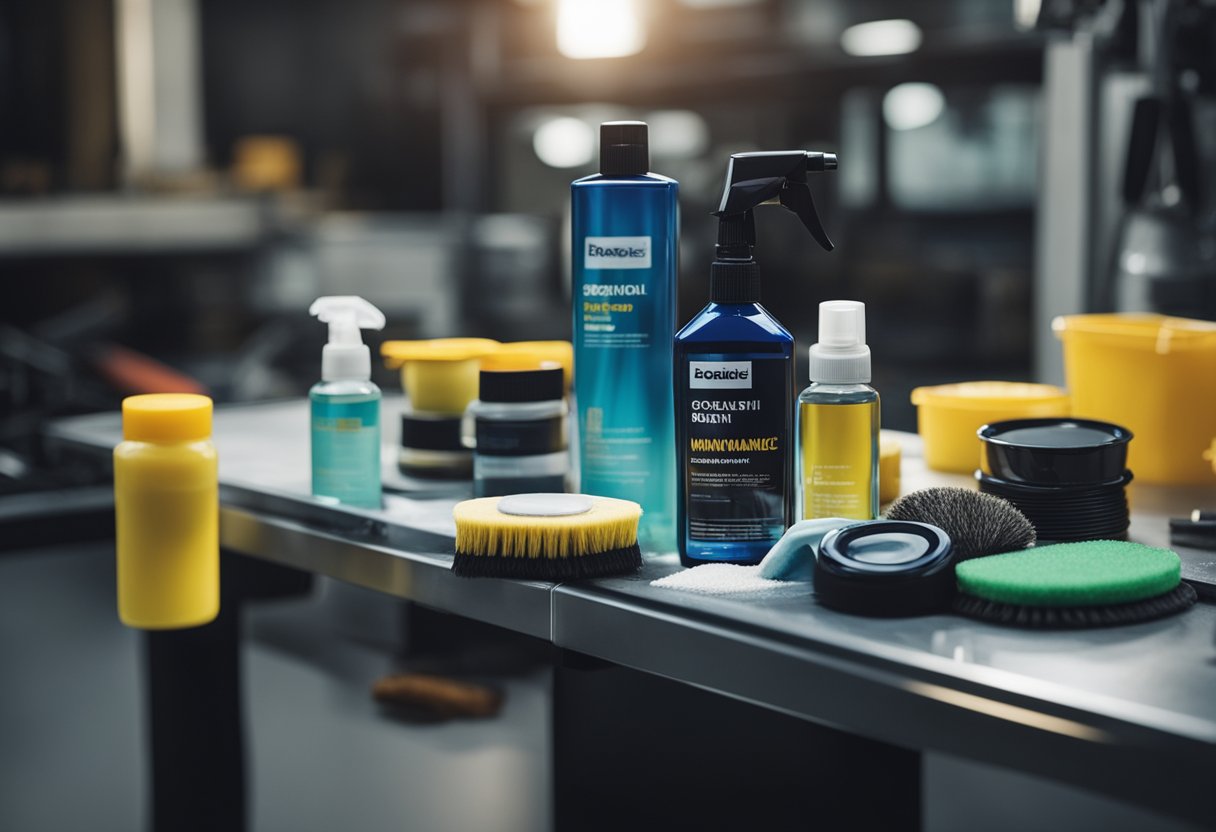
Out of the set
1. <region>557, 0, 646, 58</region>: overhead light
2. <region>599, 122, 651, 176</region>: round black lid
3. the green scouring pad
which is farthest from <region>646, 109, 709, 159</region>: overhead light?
the green scouring pad

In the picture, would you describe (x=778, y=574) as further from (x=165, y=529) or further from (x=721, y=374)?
(x=165, y=529)

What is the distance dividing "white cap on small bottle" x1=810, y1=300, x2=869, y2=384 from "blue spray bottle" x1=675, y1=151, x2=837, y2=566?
0.02m

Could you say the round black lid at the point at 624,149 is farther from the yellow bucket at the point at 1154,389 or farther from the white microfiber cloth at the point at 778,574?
the yellow bucket at the point at 1154,389

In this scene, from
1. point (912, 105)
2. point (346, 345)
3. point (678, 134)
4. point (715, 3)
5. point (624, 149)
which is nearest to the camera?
point (624, 149)

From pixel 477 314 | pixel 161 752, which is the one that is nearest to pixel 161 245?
pixel 477 314

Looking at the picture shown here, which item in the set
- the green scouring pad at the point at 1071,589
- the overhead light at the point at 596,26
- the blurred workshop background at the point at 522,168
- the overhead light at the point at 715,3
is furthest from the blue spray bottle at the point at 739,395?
the overhead light at the point at 715,3

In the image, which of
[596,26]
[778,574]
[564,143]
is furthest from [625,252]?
[564,143]

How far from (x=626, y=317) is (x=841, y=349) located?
0.16m

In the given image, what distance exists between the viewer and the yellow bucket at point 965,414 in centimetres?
117

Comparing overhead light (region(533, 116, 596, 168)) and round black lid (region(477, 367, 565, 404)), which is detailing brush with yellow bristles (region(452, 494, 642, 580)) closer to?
round black lid (region(477, 367, 565, 404))

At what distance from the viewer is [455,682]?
3.90 feet

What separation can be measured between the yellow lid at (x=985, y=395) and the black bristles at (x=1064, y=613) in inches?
16.9

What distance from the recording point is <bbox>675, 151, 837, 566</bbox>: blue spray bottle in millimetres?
865

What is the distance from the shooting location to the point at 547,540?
2.79 ft
